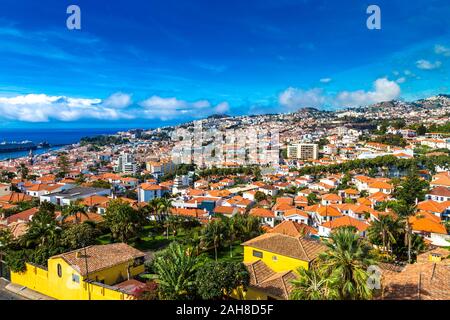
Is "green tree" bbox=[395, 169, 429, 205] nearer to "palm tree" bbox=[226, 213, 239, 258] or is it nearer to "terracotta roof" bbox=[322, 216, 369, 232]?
"terracotta roof" bbox=[322, 216, 369, 232]

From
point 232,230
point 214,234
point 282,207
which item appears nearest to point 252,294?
point 214,234

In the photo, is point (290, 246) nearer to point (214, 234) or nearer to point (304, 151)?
point (214, 234)

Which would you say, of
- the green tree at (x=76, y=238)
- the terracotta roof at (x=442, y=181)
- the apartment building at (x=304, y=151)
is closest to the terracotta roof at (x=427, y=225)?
the terracotta roof at (x=442, y=181)

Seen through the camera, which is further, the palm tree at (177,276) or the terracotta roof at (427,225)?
the terracotta roof at (427,225)

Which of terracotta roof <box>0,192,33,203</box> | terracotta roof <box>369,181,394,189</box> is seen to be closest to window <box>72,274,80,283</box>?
terracotta roof <box>0,192,33,203</box>

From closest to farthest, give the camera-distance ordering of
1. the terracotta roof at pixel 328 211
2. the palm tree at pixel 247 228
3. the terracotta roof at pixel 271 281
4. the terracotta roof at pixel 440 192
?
the terracotta roof at pixel 271 281 < the palm tree at pixel 247 228 < the terracotta roof at pixel 328 211 < the terracotta roof at pixel 440 192

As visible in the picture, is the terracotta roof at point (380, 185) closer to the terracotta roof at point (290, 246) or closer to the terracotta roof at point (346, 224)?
the terracotta roof at point (346, 224)
